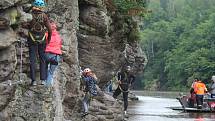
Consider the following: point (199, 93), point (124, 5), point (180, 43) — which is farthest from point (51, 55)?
point (180, 43)

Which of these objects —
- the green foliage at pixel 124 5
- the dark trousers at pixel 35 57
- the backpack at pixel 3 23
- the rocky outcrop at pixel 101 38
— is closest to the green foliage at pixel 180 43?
the rocky outcrop at pixel 101 38

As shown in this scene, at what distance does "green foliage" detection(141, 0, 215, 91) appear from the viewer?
10198cm

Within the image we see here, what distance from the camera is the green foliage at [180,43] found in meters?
102

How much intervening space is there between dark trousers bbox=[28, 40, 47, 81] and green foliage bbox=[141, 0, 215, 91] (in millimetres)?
82094

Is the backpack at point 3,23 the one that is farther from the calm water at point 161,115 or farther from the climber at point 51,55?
the calm water at point 161,115

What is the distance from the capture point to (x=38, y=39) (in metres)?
11.2

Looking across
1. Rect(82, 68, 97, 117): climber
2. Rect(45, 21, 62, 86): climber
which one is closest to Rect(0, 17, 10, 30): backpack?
Rect(45, 21, 62, 86): climber

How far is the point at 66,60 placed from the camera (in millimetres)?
15523

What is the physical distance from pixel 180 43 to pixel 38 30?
111171 millimetres

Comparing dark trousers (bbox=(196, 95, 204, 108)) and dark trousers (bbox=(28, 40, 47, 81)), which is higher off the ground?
dark trousers (bbox=(28, 40, 47, 81))

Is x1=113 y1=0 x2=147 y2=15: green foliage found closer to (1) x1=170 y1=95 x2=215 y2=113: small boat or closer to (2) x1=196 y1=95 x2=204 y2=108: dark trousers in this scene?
(2) x1=196 y1=95 x2=204 y2=108: dark trousers

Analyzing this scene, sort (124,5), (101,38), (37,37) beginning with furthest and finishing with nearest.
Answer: (124,5) → (101,38) → (37,37)

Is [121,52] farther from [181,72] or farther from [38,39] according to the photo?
[181,72]

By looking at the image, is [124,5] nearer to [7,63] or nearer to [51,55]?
[51,55]
